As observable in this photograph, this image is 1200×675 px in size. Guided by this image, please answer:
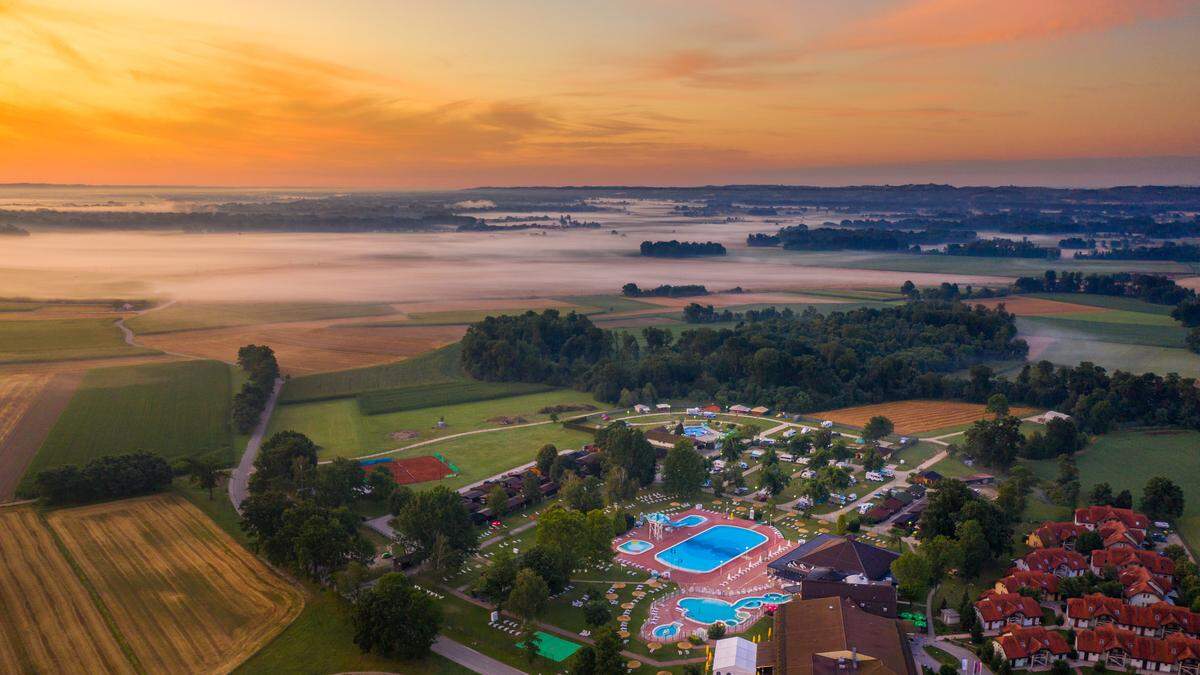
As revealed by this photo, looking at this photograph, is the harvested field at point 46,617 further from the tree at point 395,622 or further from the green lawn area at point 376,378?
the green lawn area at point 376,378

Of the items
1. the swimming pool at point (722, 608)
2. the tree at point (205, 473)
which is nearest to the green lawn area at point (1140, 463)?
the swimming pool at point (722, 608)

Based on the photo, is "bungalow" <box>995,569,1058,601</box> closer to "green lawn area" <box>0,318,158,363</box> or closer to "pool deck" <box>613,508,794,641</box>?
"pool deck" <box>613,508,794,641</box>

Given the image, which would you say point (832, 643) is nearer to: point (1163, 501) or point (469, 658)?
point (469, 658)

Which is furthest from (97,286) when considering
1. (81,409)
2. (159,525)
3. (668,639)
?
(668,639)

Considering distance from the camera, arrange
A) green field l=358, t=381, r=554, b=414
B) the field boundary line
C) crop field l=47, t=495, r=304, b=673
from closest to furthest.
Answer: the field boundary line
crop field l=47, t=495, r=304, b=673
green field l=358, t=381, r=554, b=414

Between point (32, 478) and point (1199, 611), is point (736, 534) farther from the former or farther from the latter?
point (32, 478)

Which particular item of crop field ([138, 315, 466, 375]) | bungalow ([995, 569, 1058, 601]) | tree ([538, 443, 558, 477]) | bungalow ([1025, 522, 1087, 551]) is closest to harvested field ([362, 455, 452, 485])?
tree ([538, 443, 558, 477])
